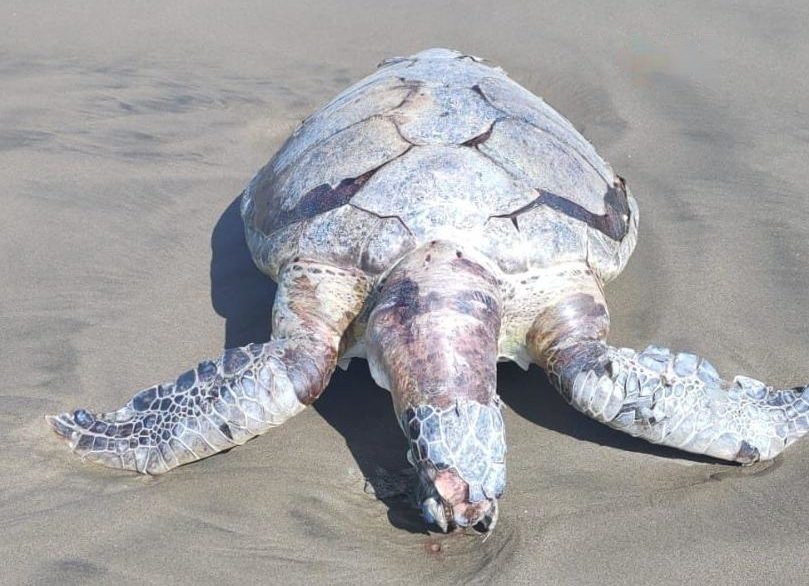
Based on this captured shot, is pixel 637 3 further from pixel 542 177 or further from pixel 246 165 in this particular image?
pixel 542 177

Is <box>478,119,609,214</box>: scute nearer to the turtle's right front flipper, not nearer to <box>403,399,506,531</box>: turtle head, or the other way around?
the turtle's right front flipper

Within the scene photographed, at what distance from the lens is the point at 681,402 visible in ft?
10.8

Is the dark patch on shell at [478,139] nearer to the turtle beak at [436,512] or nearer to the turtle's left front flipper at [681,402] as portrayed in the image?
the turtle's left front flipper at [681,402]

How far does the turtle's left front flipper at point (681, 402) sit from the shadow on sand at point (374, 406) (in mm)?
148

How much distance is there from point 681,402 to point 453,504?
96cm

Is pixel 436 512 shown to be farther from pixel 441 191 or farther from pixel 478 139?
pixel 478 139

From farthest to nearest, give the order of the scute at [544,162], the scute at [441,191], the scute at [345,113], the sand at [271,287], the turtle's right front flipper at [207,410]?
the scute at [345,113] → the scute at [544,162] → the scute at [441,191] → the turtle's right front flipper at [207,410] → the sand at [271,287]

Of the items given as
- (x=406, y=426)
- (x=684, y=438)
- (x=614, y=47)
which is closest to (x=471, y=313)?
(x=406, y=426)

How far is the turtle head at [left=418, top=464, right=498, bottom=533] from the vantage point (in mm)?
2889

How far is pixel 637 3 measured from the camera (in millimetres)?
7988

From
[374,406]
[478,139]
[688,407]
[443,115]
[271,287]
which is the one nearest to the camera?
[688,407]

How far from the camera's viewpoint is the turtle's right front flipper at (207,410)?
10.8ft

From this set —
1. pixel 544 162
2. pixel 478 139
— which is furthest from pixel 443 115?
pixel 544 162

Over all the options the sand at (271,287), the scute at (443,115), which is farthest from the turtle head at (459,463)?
the scute at (443,115)
